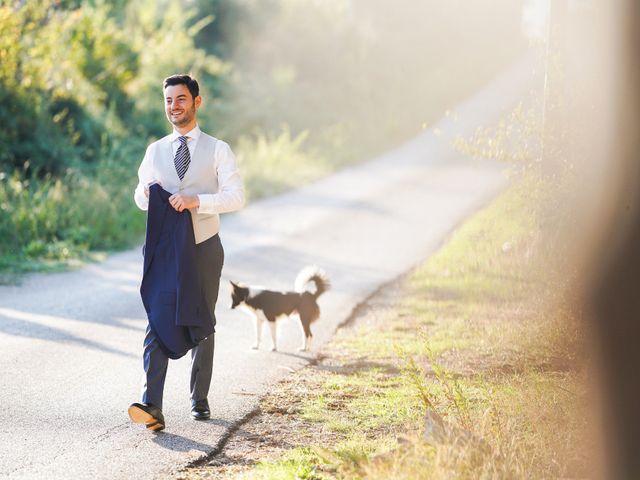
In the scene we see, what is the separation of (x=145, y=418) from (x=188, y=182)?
5.13 ft

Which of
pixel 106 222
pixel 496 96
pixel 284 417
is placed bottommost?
pixel 284 417

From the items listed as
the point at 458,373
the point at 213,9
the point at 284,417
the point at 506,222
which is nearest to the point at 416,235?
the point at 506,222

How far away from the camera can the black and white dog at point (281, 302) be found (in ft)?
29.9

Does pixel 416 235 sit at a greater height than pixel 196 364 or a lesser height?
greater

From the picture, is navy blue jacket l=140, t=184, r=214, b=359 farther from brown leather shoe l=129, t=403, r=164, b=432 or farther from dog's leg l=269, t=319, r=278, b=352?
dog's leg l=269, t=319, r=278, b=352

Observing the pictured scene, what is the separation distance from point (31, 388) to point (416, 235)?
10180 mm

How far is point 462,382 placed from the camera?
760 centimetres

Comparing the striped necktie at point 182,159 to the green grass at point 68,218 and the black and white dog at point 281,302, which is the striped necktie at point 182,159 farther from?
the green grass at point 68,218

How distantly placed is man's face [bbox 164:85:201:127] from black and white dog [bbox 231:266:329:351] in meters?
2.93

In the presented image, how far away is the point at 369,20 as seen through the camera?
40.3 metres

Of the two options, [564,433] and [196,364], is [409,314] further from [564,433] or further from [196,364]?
[564,433]

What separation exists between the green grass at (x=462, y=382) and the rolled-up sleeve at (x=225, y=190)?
1.49m

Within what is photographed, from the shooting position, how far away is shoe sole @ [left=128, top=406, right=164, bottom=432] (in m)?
6.20

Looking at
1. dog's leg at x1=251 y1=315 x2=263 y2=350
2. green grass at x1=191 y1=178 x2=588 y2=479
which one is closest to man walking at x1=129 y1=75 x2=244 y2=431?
green grass at x1=191 y1=178 x2=588 y2=479
